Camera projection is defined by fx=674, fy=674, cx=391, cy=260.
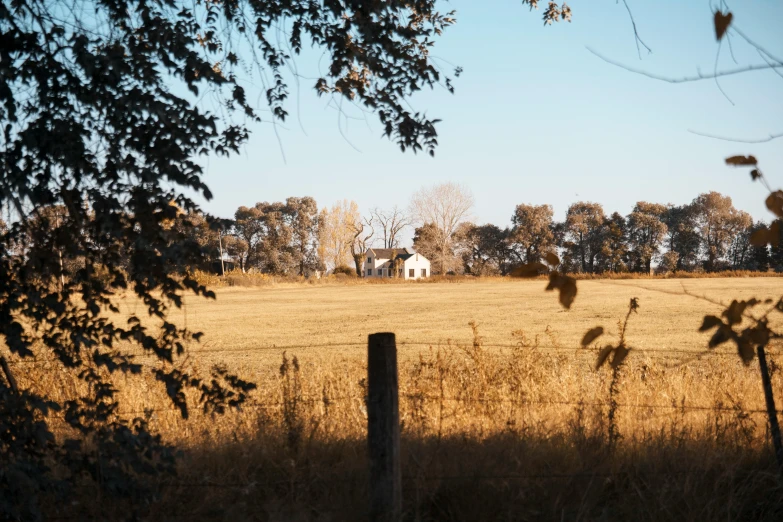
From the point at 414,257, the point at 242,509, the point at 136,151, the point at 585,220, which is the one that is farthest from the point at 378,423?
the point at 414,257

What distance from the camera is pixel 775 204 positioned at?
2.06 m

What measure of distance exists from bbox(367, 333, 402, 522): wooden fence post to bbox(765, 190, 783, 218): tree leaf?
6.38 ft

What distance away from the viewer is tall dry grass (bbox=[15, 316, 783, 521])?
389cm

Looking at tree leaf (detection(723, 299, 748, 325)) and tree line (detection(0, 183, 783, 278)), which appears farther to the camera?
tree line (detection(0, 183, 783, 278))

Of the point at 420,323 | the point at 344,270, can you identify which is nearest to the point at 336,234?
the point at 344,270

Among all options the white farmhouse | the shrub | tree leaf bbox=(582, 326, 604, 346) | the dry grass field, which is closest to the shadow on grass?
the dry grass field

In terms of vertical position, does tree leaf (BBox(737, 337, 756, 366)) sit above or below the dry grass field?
above

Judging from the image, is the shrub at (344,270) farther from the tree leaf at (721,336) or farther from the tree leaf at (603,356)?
the tree leaf at (721,336)

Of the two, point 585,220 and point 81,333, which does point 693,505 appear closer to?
point 81,333

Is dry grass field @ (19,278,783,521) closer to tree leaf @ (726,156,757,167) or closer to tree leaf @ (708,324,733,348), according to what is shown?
tree leaf @ (708,324,733,348)

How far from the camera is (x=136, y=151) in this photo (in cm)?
341

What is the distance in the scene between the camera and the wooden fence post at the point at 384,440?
11.4 feet

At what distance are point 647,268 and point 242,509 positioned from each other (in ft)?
264

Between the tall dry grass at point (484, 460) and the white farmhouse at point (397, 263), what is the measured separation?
9054cm
